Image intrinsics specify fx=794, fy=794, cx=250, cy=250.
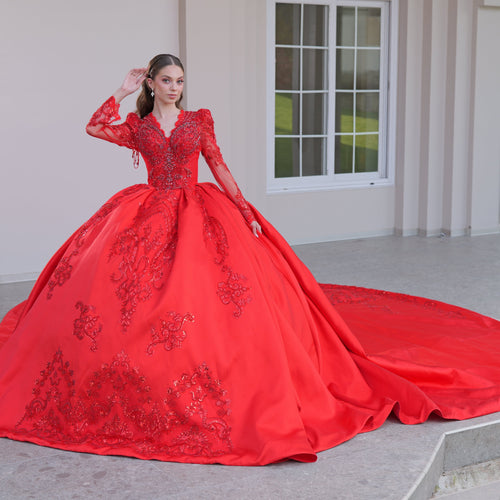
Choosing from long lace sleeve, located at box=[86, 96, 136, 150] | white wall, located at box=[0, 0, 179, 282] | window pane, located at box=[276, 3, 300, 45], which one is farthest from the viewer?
window pane, located at box=[276, 3, 300, 45]

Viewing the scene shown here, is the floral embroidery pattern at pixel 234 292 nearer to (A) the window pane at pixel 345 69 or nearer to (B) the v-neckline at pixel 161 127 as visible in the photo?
(B) the v-neckline at pixel 161 127

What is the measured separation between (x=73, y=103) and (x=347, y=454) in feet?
12.1

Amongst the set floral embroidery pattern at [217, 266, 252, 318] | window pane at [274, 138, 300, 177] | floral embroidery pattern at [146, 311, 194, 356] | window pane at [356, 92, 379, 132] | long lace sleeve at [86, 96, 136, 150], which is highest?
window pane at [356, 92, 379, 132]

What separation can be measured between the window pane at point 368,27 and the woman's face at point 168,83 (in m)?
4.06

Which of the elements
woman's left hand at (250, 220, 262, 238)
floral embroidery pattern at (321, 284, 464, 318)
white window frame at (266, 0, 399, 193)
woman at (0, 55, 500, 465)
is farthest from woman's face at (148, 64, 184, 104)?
white window frame at (266, 0, 399, 193)

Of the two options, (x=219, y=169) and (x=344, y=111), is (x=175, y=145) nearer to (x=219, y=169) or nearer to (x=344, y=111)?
(x=219, y=169)

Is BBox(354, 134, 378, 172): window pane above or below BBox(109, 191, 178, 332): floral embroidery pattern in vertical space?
above

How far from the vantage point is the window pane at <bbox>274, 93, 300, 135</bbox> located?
674cm

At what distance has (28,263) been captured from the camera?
221 inches

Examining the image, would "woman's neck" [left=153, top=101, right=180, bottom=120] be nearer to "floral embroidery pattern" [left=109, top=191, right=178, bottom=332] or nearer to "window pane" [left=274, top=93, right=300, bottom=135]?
"floral embroidery pattern" [left=109, top=191, right=178, bottom=332]

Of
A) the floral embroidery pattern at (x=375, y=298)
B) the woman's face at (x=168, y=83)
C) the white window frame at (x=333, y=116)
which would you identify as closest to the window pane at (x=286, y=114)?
the white window frame at (x=333, y=116)

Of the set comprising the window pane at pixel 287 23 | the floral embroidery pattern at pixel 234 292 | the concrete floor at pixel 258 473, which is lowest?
the concrete floor at pixel 258 473

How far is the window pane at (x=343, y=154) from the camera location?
711 cm

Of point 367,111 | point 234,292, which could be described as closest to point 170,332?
point 234,292
